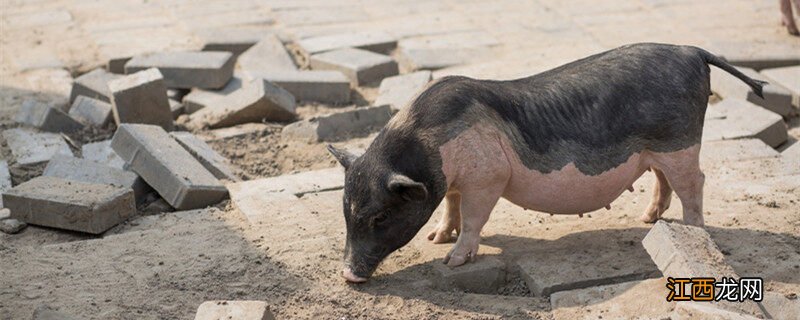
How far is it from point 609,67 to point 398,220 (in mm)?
1425

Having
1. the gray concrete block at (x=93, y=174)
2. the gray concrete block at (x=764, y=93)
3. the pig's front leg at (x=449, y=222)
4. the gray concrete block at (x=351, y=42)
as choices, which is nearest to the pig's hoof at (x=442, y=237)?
the pig's front leg at (x=449, y=222)

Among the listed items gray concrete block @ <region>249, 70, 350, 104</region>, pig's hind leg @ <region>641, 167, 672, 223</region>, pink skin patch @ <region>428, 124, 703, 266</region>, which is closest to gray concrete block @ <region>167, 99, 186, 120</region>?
gray concrete block @ <region>249, 70, 350, 104</region>

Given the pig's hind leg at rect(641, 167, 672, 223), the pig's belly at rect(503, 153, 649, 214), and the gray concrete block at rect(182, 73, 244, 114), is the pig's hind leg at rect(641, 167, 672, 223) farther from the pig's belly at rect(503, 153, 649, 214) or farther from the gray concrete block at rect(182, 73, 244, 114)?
the gray concrete block at rect(182, 73, 244, 114)

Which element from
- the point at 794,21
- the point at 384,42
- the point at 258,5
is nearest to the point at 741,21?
the point at 794,21

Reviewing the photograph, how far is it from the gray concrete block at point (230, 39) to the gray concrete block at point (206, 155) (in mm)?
2351

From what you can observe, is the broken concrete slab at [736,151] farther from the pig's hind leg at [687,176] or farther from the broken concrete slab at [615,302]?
the broken concrete slab at [615,302]

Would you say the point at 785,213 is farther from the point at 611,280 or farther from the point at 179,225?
the point at 179,225

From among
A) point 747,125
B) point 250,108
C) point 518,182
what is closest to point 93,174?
point 250,108

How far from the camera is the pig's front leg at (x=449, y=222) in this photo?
6418 millimetres

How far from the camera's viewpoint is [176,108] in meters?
9.19

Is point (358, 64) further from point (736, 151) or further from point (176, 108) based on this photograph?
point (736, 151)

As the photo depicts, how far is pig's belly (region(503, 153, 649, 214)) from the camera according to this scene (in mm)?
6035

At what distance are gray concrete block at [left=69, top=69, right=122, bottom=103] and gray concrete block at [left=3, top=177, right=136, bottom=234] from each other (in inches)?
92.2

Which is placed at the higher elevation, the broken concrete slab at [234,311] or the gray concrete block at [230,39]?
the broken concrete slab at [234,311]
